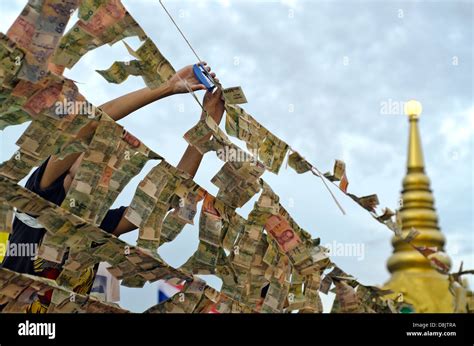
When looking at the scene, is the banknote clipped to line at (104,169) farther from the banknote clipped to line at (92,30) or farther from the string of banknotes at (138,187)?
the banknote clipped to line at (92,30)

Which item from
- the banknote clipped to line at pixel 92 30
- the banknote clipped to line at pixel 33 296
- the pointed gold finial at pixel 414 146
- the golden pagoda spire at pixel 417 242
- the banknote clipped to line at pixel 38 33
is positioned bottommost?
the banknote clipped to line at pixel 33 296

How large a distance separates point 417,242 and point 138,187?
23.7 meters

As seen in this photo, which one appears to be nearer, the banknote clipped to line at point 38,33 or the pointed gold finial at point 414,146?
the banknote clipped to line at point 38,33

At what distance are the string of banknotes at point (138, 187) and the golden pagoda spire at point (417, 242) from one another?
1865 centimetres

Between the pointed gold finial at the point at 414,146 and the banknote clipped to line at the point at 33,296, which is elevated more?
the pointed gold finial at the point at 414,146

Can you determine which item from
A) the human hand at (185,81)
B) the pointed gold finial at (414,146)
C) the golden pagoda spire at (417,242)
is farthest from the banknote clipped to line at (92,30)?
the pointed gold finial at (414,146)

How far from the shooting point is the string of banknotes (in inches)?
90.1

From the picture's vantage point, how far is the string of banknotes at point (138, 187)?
2289 millimetres

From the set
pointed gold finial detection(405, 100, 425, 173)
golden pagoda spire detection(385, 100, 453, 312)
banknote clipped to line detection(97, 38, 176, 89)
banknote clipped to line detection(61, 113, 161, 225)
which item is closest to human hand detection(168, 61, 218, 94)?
banknote clipped to line detection(97, 38, 176, 89)
